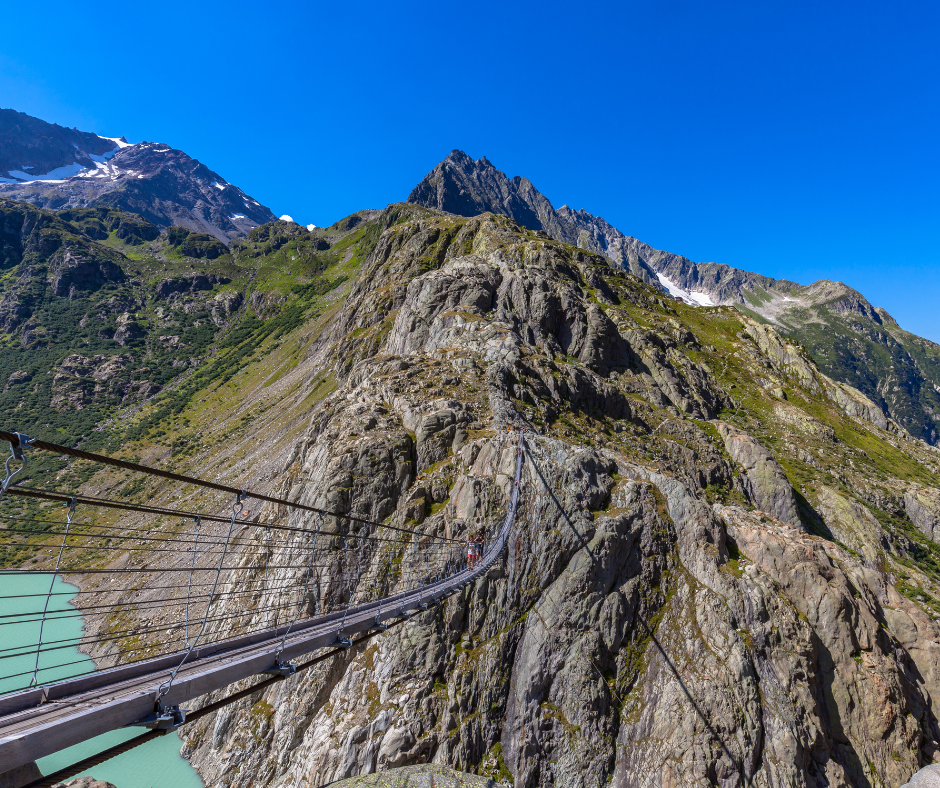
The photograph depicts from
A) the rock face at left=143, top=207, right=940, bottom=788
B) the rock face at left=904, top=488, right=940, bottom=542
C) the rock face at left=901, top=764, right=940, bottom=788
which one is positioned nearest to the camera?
the rock face at left=143, top=207, right=940, bottom=788

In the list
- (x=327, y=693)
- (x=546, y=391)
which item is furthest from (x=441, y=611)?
(x=546, y=391)

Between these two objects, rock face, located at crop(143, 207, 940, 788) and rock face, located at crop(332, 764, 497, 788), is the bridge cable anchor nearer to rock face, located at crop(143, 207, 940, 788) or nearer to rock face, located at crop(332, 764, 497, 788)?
rock face, located at crop(332, 764, 497, 788)

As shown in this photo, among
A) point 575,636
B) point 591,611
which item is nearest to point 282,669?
point 575,636

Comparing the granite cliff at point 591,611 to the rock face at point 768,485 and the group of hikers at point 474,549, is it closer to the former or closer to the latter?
the rock face at point 768,485

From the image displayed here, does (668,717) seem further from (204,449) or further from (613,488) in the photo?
(204,449)

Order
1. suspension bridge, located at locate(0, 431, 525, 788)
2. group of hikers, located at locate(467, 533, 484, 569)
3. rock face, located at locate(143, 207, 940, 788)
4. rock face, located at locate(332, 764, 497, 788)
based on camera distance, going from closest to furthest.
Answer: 1. suspension bridge, located at locate(0, 431, 525, 788)
2. rock face, located at locate(332, 764, 497, 788)
3. rock face, located at locate(143, 207, 940, 788)
4. group of hikers, located at locate(467, 533, 484, 569)

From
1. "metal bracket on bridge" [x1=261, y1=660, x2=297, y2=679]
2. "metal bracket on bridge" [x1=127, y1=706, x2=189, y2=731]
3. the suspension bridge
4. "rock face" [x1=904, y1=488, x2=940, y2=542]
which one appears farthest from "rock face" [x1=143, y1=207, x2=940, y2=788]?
"metal bracket on bridge" [x1=127, y1=706, x2=189, y2=731]

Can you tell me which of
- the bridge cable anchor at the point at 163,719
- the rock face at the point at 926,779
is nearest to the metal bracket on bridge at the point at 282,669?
the bridge cable anchor at the point at 163,719

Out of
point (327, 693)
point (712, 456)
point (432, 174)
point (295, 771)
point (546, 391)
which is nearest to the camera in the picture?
point (295, 771)
